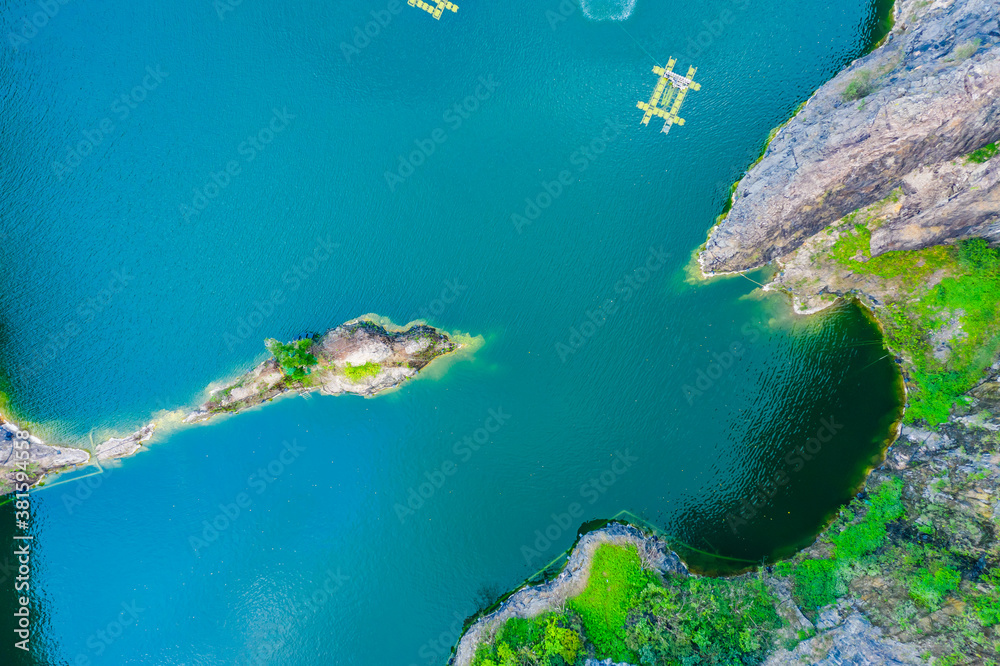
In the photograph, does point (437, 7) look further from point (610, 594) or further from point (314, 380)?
point (610, 594)

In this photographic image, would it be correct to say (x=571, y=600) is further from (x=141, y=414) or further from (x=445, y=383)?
(x=141, y=414)

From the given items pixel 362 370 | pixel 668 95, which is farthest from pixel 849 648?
pixel 668 95

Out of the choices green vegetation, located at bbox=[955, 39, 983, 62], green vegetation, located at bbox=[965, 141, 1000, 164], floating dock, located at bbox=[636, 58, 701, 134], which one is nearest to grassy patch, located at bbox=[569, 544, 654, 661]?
floating dock, located at bbox=[636, 58, 701, 134]

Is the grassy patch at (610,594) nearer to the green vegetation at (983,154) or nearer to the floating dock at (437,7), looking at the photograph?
the green vegetation at (983,154)

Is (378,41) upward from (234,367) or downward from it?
upward

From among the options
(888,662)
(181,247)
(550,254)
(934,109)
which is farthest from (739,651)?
(181,247)
